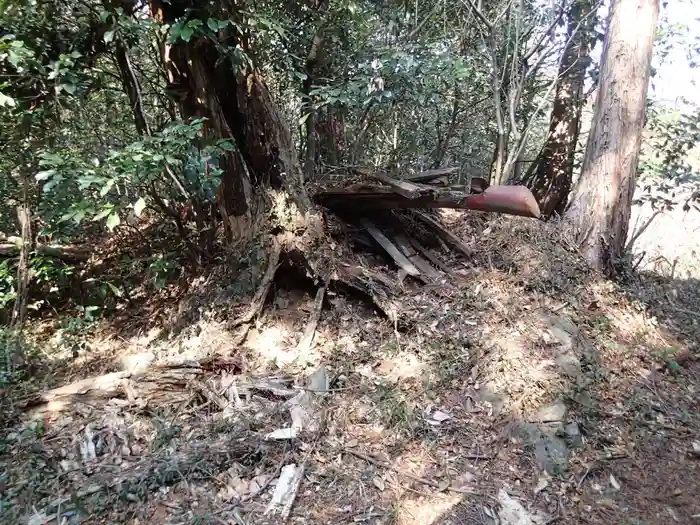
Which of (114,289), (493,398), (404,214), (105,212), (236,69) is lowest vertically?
(493,398)

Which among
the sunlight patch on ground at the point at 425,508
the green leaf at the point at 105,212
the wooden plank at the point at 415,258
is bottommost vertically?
the sunlight patch on ground at the point at 425,508

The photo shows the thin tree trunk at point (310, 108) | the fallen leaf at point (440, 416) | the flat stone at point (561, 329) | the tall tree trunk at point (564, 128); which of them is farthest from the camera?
the tall tree trunk at point (564, 128)

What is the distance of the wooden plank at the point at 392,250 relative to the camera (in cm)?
566

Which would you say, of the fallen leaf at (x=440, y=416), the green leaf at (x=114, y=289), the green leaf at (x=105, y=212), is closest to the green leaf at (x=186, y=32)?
the green leaf at (x=105, y=212)

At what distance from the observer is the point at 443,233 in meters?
6.13

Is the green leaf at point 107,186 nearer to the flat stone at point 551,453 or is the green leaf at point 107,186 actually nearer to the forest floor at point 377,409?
the forest floor at point 377,409

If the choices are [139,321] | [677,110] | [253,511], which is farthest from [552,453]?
[677,110]

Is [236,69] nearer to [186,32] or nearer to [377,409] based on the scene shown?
[186,32]

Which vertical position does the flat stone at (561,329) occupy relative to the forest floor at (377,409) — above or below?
above

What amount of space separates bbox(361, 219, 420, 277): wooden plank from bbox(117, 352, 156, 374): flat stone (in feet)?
9.21

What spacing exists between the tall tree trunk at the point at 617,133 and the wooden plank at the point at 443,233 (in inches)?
57.7

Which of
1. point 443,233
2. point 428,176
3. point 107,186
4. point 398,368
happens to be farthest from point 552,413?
point 107,186

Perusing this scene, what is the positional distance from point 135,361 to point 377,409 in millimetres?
2608

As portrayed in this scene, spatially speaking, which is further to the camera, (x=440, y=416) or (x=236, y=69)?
(x=236, y=69)
